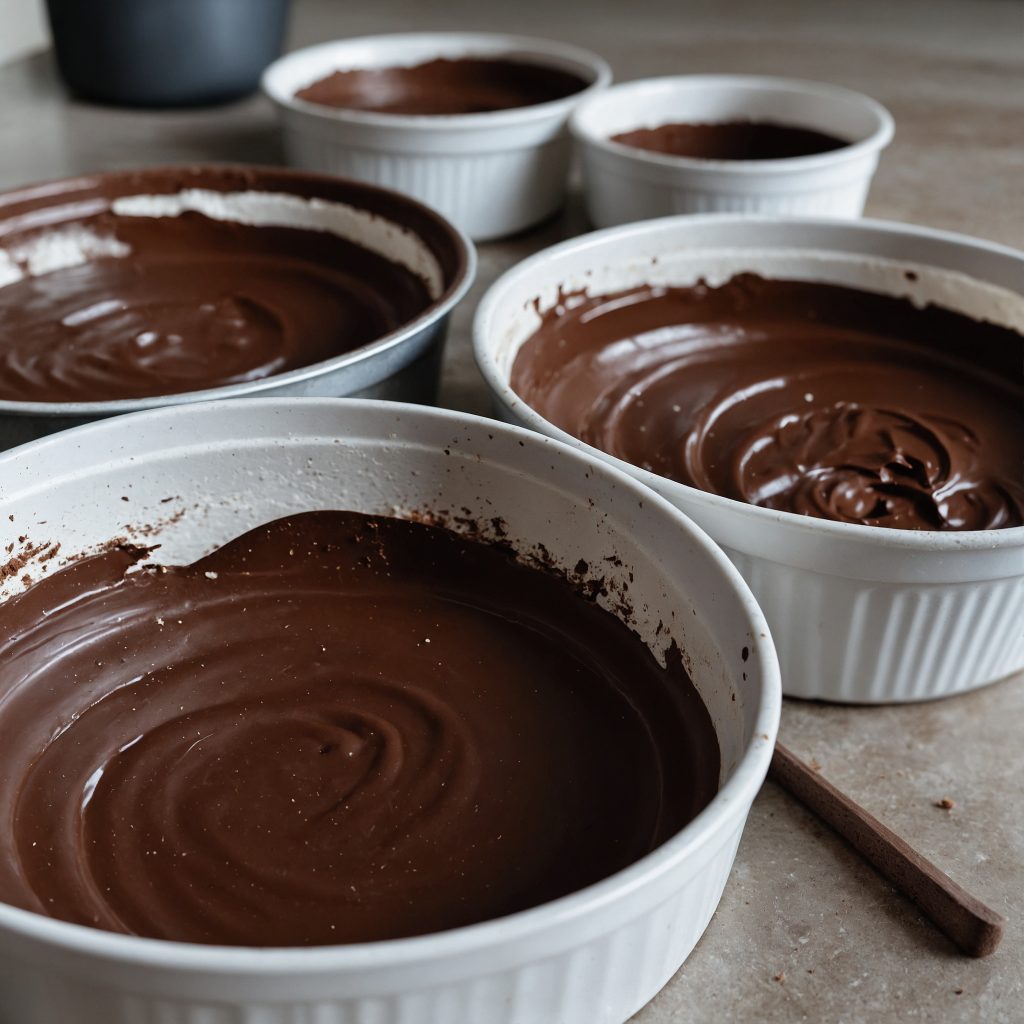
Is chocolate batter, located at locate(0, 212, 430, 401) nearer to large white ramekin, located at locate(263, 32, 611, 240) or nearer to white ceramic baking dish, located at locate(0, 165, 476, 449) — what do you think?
white ceramic baking dish, located at locate(0, 165, 476, 449)

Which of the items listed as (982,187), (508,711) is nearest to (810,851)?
(508,711)

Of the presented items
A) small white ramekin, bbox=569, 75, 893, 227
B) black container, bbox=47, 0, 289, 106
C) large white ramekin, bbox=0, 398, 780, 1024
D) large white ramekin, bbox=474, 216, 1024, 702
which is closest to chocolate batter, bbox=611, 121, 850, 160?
small white ramekin, bbox=569, 75, 893, 227

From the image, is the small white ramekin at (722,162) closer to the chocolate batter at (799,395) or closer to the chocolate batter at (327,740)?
the chocolate batter at (799,395)

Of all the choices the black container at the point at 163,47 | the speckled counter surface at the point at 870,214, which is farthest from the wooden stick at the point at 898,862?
the black container at the point at 163,47

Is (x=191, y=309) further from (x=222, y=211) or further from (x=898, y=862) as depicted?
(x=898, y=862)

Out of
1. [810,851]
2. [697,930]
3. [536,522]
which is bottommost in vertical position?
[810,851]

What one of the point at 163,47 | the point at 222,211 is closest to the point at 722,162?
the point at 222,211

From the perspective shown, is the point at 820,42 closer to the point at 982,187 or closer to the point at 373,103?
the point at 982,187
